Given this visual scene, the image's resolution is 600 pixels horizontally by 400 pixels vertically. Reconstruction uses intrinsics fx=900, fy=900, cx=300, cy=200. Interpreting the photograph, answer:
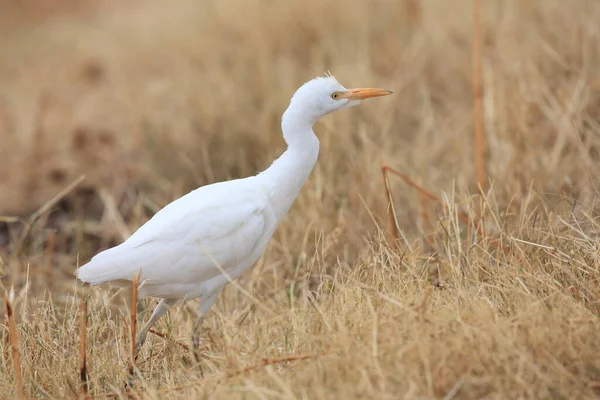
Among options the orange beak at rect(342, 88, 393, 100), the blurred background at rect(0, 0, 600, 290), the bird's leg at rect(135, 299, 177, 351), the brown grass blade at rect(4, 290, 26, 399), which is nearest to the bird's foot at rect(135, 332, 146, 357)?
the bird's leg at rect(135, 299, 177, 351)

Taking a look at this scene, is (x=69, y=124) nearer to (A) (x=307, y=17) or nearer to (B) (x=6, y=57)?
(A) (x=307, y=17)

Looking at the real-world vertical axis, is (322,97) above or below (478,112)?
above

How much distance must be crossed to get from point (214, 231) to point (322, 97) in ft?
2.12

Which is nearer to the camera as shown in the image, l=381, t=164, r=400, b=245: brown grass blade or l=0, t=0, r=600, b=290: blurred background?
l=381, t=164, r=400, b=245: brown grass blade

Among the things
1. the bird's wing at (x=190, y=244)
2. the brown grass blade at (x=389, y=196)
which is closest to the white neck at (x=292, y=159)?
the bird's wing at (x=190, y=244)

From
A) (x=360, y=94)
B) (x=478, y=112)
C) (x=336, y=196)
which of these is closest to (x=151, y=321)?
(x=360, y=94)

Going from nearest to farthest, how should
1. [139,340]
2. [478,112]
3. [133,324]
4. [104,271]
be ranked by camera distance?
[133,324], [104,271], [139,340], [478,112]

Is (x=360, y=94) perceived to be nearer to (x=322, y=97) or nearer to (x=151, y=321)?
(x=322, y=97)

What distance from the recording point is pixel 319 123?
5.77 meters

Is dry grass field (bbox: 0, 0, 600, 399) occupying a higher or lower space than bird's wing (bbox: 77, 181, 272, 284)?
lower

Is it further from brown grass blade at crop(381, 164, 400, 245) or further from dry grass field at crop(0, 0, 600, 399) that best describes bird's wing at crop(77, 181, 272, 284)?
brown grass blade at crop(381, 164, 400, 245)

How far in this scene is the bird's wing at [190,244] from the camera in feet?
10.6

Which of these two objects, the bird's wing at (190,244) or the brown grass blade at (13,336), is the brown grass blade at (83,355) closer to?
the brown grass blade at (13,336)

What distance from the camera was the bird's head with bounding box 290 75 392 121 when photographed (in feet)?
11.0
